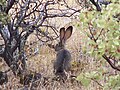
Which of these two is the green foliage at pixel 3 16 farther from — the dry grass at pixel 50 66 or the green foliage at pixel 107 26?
the green foliage at pixel 107 26

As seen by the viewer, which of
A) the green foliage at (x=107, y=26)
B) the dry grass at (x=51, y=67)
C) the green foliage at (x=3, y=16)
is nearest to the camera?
the green foliage at (x=107, y=26)

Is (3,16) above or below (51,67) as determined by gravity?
above

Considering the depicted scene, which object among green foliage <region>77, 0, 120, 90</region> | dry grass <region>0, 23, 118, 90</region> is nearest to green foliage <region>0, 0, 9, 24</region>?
dry grass <region>0, 23, 118, 90</region>

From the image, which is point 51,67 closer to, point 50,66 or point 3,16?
point 50,66

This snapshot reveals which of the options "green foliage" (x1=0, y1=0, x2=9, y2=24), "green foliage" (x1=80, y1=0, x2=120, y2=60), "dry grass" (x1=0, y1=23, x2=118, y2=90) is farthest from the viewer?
"dry grass" (x1=0, y1=23, x2=118, y2=90)

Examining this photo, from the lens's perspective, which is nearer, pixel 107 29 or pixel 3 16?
pixel 107 29

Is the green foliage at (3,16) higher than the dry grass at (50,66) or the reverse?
higher

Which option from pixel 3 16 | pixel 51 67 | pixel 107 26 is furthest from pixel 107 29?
pixel 51 67

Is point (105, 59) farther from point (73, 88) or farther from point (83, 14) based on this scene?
point (73, 88)

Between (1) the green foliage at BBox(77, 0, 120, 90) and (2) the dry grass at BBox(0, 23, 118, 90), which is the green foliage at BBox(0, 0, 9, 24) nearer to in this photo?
(2) the dry grass at BBox(0, 23, 118, 90)

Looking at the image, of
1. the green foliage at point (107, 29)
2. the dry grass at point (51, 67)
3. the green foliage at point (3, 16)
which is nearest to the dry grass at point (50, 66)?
the dry grass at point (51, 67)

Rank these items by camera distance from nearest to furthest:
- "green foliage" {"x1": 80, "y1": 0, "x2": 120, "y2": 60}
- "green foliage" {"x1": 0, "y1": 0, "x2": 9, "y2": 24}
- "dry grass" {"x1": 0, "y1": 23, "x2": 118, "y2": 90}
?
"green foliage" {"x1": 80, "y1": 0, "x2": 120, "y2": 60} → "green foliage" {"x1": 0, "y1": 0, "x2": 9, "y2": 24} → "dry grass" {"x1": 0, "y1": 23, "x2": 118, "y2": 90}

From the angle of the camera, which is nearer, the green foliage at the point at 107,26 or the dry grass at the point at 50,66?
the green foliage at the point at 107,26

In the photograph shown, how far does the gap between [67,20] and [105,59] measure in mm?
4091
